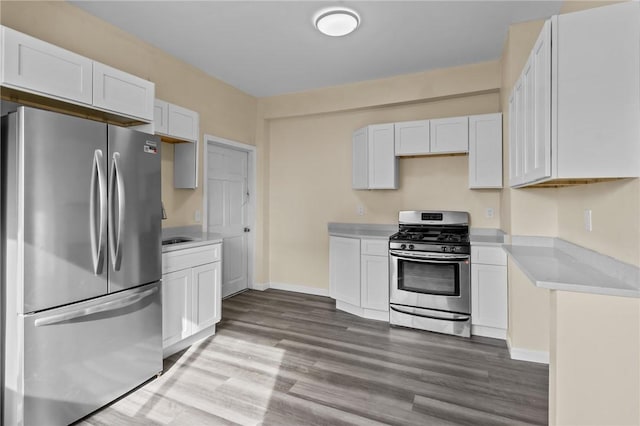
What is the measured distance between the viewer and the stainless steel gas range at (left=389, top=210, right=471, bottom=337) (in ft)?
10.9

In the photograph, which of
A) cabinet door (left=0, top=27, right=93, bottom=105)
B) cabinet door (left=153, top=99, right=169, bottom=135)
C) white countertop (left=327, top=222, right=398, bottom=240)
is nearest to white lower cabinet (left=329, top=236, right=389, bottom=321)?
white countertop (left=327, top=222, right=398, bottom=240)

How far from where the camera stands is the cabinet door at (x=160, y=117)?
303cm

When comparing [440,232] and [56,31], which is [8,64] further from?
[440,232]

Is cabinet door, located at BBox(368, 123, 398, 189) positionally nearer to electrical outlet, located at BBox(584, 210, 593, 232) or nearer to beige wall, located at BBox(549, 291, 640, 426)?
electrical outlet, located at BBox(584, 210, 593, 232)

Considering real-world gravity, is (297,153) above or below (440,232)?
above

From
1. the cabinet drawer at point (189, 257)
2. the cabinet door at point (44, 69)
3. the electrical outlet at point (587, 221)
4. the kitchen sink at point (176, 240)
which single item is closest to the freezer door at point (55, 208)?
the cabinet door at point (44, 69)

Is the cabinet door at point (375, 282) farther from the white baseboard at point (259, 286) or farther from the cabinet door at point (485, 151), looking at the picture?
the white baseboard at point (259, 286)

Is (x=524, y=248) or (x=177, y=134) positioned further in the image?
(x=177, y=134)

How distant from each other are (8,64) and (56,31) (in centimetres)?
86

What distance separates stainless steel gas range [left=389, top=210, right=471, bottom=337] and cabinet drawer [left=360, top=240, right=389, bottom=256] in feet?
0.28

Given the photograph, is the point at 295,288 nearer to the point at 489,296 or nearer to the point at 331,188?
the point at 331,188

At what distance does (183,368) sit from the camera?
2.64m

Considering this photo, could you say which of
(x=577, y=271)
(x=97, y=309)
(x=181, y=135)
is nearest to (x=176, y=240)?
(x=181, y=135)

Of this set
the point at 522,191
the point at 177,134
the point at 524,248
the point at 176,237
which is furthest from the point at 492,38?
the point at 176,237
